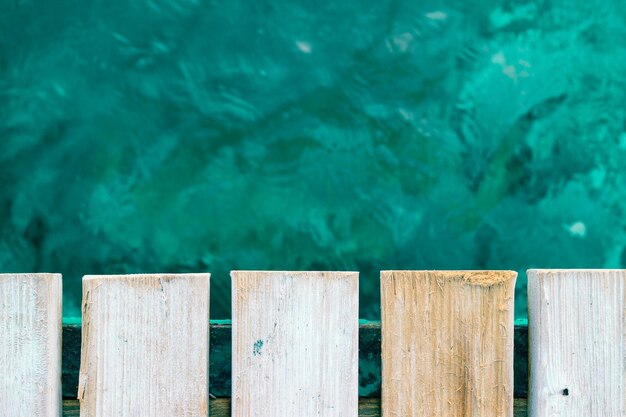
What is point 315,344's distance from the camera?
2.72ft

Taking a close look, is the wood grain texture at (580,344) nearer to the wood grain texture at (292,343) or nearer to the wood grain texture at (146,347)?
the wood grain texture at (292,343)

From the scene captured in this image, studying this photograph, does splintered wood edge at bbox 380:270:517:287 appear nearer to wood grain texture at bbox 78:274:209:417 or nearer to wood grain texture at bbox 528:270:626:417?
wood grain texture at bbox 528:270:626:417

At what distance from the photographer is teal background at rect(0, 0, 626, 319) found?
1.30m

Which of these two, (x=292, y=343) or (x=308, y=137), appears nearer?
(x=292, y=343)

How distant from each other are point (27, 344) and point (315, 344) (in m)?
0.40

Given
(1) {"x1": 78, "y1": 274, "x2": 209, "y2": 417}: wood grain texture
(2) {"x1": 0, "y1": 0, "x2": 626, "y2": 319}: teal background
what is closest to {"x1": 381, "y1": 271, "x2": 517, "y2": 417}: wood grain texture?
(1) {"x1": 78, "y1": 274, "x2": 209, "y2": 417}: wood grain texture

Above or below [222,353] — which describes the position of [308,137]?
above

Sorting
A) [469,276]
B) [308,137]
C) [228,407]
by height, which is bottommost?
[228,407]

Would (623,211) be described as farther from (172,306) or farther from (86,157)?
(86,157)

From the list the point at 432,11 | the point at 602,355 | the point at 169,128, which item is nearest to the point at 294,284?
the point at 602,355

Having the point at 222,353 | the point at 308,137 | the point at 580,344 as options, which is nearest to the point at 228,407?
the point at 222,353

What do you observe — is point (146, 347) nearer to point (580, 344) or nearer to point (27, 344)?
point (27, 344)

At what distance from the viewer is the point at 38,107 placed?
1.32 metres

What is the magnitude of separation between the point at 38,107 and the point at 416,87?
0.85 meters
